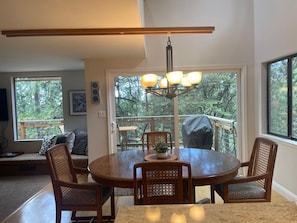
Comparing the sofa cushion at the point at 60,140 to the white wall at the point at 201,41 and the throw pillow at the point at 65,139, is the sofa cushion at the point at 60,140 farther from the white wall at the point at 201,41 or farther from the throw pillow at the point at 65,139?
the white wall at the point at 201,41

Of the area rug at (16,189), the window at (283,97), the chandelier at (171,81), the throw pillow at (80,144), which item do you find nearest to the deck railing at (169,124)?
the window at (283,97)

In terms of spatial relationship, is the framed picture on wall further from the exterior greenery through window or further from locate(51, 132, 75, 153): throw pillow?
the exterior greenery through window

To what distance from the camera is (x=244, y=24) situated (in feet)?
14.8

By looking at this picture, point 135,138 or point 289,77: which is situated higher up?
point 289,77

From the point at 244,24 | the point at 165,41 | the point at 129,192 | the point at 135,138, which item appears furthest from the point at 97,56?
the point at 244,24

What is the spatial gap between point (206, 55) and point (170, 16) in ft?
2.97

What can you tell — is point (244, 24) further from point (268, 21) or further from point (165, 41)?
point (165, 41)

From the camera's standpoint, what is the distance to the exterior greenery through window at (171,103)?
472 centimetres

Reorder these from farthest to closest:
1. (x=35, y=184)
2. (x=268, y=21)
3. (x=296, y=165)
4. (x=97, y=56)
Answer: (x=35, y=184) → (x=97, y=56) → (x=268, y=21) → (x=296, y=165)

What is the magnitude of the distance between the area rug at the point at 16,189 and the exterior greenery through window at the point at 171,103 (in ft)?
5.92

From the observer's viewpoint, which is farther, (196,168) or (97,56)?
(97,56)

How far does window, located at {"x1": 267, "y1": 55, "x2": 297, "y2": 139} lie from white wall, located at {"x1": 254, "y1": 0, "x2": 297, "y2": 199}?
119mm

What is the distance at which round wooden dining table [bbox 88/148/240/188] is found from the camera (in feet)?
7.52

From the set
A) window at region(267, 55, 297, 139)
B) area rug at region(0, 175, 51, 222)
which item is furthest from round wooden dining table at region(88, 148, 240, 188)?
area rug at region(0, 175, 51, 222)
